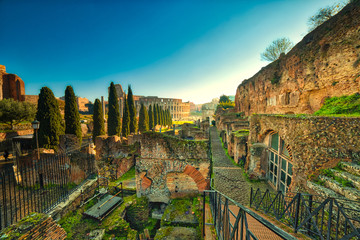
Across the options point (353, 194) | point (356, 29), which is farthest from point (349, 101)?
point (353, 194)

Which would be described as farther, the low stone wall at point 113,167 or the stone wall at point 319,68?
the low stone wall at point 113,167

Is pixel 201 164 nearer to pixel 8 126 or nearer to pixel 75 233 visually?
pixel 75 233

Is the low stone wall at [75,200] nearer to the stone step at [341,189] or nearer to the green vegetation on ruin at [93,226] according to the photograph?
the green vegetation on ruin at [93,226]

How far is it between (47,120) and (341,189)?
19.8 metres

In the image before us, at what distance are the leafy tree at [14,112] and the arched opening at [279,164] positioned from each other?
33.8 metres

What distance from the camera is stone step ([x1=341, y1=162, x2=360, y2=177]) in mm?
4017

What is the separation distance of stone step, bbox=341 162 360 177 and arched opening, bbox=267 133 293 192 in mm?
A: 1943

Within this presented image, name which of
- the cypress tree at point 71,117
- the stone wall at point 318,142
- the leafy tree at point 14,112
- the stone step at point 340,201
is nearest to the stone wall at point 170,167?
the stone wall at point 318,142

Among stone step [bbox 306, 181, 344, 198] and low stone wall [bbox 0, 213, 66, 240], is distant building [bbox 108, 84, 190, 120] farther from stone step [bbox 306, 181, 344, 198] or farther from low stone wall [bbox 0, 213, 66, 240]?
stone step [bbox 306, 181, 344, 198]

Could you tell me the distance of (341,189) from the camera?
388 cm

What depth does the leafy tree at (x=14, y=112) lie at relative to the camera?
21.2m

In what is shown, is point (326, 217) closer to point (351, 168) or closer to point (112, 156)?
point (351, 168)

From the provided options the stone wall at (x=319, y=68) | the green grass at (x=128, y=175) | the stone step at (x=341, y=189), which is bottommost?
the green grass at (x=128, y=175)

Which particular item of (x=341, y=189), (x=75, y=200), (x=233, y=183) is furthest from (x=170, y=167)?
(x=341, y=189)
